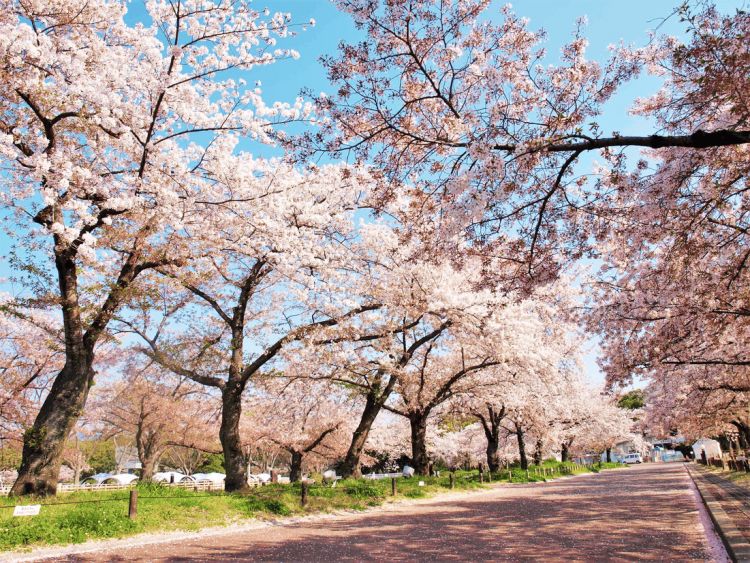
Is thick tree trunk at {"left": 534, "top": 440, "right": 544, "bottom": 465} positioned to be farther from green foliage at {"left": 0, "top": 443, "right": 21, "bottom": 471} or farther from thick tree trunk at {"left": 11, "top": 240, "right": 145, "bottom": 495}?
thick tree trunk at {"left": 11, "top": 240, "right": 145, "bottom": 495}

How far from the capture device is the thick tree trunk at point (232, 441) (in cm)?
1525

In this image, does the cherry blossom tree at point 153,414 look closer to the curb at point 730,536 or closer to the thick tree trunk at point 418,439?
the thick tree trunk at point 418,439

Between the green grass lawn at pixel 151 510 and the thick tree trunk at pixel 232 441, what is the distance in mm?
644

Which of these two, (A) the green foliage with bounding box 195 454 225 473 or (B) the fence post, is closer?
(B) the fence post

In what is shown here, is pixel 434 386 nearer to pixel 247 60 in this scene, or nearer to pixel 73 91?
pixel 247 60

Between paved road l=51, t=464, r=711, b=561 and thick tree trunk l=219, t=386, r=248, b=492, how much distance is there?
134 inches

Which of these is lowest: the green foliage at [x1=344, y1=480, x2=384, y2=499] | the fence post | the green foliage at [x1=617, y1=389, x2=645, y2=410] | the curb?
the green foliage at [x1=344, y1=480, x2=384, y2=499]

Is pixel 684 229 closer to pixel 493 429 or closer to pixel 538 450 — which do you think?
pixel 493 429

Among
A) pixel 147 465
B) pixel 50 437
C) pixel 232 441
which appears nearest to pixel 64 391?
pixel 50 437

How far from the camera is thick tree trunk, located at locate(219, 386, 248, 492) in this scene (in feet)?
50.0

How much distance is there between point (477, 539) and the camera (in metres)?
9.49

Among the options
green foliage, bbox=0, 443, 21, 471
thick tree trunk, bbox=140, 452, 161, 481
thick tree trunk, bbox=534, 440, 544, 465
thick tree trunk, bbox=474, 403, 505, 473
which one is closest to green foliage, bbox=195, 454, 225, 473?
green foliage, bbox=0, 443, 21, 471

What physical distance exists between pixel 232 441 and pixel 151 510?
443cm

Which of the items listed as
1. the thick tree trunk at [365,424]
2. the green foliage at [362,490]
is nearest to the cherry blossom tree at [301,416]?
the thick tree trunk at [365,424]
